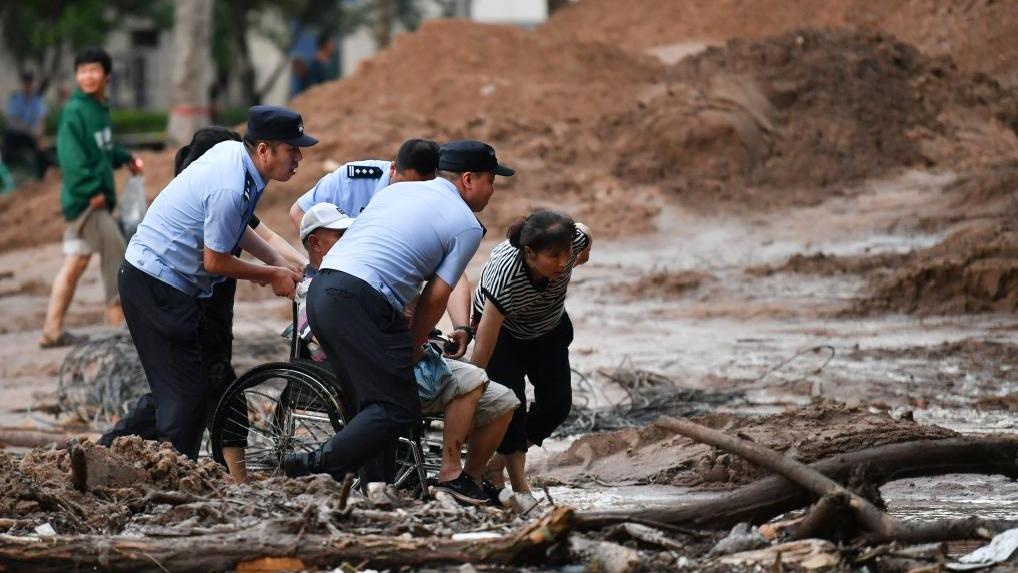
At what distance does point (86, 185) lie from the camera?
12000 millimetres

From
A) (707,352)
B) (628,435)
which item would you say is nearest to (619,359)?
(707,352)

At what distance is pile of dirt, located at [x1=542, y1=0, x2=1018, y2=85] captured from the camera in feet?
70.8

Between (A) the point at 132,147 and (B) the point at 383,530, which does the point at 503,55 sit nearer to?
(A) the point at 132,147

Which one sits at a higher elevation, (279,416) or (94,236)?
(94,236)

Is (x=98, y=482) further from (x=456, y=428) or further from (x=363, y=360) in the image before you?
(x=456, y=428)

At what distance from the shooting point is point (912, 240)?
51.1 ft

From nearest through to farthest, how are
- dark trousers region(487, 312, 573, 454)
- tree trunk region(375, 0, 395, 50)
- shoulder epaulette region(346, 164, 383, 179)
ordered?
dark trousers region(487, 312, 573, 454), shoulder epaulette region(346, 164, 383, 179), tree trunk region(375, 0, 395, 50)

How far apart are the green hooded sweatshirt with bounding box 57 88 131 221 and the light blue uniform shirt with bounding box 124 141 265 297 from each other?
4.67 metres

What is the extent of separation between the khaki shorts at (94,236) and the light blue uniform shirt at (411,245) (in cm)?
592

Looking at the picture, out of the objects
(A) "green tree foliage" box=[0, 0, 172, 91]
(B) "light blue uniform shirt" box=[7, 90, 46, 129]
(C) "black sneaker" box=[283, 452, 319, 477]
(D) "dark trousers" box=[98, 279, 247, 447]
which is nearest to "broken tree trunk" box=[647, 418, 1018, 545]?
(C) "black sneaker" box=[283, 452, 319, 477]

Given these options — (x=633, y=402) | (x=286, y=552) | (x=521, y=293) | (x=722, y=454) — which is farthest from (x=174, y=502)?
(x=633, y=402)

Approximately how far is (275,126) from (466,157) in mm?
832

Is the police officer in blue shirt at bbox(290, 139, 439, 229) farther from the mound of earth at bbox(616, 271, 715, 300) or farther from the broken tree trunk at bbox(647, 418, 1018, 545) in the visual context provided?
the mound of earth at bbox(616, 271, 715, 300)

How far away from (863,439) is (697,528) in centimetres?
181
